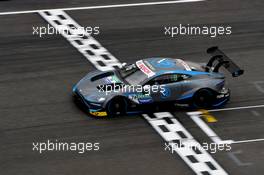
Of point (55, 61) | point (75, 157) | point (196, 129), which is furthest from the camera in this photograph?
point (55, 61)

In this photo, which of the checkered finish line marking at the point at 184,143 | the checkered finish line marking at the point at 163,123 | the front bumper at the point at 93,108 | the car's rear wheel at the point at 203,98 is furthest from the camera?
the car's rear wheel at the point at 203,98

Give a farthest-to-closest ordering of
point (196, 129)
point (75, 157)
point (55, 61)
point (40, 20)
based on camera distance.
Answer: point (40, 20) → point (55, 61) → point (196, 129) → point (75, 157)

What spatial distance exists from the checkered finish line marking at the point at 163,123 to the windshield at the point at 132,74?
3.40 ft

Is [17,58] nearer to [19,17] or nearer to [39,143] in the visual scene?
[19,17]

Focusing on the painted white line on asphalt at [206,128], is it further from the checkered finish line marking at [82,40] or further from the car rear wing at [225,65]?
the checkered finish line marking at [82,40]

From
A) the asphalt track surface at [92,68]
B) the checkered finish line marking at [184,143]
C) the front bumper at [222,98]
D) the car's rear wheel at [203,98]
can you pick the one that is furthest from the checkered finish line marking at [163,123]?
the front bumper at [222,98]

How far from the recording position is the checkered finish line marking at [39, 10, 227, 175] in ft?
62.2

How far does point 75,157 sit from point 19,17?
442 inches

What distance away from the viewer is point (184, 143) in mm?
19938

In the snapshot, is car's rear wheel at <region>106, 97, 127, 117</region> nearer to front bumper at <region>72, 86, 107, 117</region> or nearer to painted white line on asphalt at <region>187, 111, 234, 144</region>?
front bumper at <region>72, 86, 107, 117</region>

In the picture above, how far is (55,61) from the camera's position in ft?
82.7

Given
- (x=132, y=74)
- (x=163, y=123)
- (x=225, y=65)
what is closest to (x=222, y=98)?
(x=225, y=65)

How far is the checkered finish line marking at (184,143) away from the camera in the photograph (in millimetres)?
18781

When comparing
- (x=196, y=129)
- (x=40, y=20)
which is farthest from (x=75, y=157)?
(x=40, y=20)
